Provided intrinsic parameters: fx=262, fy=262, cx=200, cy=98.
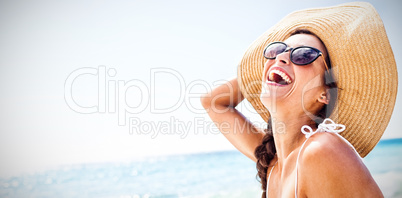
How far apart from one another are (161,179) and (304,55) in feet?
39.6

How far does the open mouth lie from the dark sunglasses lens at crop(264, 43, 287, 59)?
0.39 feet

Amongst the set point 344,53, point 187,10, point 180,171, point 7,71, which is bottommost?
point 180,171

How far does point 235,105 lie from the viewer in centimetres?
243

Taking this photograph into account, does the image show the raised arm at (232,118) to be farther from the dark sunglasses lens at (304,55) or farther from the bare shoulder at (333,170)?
the bare shoulder at (333,170)

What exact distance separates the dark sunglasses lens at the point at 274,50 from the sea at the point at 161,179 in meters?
6.75

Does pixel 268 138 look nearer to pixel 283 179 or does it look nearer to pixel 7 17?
pixel 283 179

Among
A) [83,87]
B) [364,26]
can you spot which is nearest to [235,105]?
[364,26]

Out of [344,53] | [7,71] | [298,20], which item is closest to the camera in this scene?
[344,53]

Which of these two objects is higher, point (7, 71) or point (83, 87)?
point (7, 71)

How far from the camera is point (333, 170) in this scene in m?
1.24

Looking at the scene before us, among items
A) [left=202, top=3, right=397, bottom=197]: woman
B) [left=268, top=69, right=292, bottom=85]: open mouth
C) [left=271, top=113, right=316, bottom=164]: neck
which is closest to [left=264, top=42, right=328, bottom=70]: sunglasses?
[left=202, top=3, right=397, bottom=197]: woman

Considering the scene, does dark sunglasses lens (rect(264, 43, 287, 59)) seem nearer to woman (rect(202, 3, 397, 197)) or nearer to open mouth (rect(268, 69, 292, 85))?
woman (rect(202, 3, 397, 197))

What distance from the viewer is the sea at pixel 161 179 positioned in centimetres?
1003

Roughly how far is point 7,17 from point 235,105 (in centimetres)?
1005
